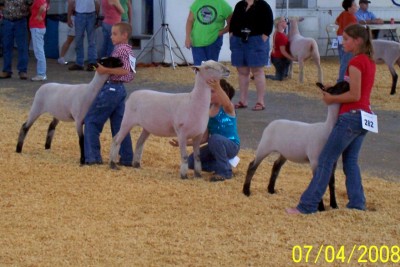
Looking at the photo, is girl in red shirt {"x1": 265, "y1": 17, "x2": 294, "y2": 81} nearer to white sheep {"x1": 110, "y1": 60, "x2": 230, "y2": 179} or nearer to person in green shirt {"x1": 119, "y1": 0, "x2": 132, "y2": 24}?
person in green shirt {"x1": 119, "y1": 0, "x2": 132, "y2": 24}

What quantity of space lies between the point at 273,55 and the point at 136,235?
11528 millimetres

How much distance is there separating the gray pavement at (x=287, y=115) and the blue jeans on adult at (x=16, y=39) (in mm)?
336

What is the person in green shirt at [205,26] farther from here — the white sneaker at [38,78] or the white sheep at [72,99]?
the white sneaker at [38,78]

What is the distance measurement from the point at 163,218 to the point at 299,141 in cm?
140

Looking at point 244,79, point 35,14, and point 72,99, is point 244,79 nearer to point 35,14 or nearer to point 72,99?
point 72,99

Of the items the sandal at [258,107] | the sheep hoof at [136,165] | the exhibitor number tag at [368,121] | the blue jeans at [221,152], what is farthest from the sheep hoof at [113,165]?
the sandal at [258,107]

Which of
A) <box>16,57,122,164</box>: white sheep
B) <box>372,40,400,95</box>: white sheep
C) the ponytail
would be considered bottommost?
<box>372,40,400,95</box>: white sheep

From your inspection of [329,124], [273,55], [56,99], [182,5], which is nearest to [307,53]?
[273,55]

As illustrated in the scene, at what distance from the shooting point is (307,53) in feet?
59.1

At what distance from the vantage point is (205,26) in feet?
46.3

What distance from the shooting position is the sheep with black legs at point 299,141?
26.2 feet

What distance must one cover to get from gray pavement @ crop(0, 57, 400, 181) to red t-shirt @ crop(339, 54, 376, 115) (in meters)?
2.14

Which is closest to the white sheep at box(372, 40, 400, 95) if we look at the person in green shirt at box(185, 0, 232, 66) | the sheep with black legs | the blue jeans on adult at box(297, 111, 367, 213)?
the person in green shirt at box(185, 0, 232, 66)
